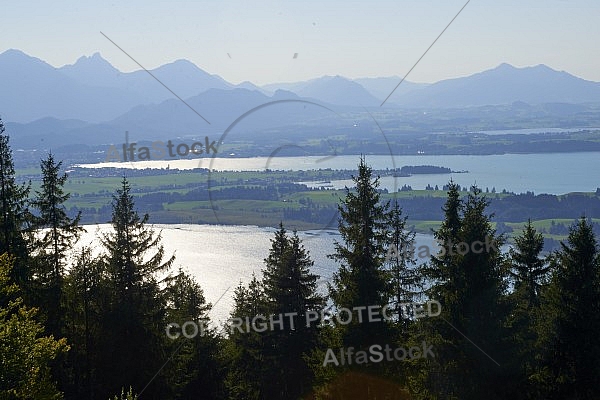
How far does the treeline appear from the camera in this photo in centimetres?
1451

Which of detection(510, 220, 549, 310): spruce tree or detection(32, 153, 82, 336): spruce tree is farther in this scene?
detection(510, 220, 549, 310): spruce tree

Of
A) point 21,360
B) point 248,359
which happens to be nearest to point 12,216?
point 21,360

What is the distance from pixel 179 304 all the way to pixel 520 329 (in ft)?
43.9

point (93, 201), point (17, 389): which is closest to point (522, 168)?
point (93, 201)

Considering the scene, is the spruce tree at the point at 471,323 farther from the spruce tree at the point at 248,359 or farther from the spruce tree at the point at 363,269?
the spruce tree at the point at 248,359

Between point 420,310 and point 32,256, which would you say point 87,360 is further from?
point 420,310

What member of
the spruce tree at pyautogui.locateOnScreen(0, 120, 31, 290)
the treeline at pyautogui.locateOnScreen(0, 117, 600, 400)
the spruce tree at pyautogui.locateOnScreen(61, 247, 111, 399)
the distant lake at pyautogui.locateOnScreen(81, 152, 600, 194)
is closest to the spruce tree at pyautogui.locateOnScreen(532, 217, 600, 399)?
the treeline at pyautogui.locateOnScreen(0, 117, 600, 400)

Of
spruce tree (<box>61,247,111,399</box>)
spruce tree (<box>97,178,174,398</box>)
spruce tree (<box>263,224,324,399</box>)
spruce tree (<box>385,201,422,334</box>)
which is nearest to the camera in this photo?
spruce tree (<box>97,178,174,398</box>)

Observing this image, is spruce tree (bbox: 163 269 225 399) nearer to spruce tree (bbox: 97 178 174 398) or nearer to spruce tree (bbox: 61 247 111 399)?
spruce tree (bbox: 97 178 174 398)

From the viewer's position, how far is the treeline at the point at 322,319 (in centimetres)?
1451

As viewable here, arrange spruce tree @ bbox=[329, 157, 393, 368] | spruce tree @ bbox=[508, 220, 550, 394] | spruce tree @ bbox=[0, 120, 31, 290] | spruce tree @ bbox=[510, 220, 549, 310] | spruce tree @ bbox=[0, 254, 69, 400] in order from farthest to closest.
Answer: spruce tree @ bbox=[510, 220, 549, 310]
spruce tree @ bbox=[0, 120, 31, 290]
spruce tree @ bbox=[329, 157, 393, 368]
spruce tree @ bbox=[508, 220, 550, 394]
spruce tree @ bbox=[0, 254, 69, 400]

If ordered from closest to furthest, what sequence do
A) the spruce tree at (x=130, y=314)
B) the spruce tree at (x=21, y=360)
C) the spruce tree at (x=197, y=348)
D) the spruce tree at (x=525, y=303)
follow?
1. the spruce tree at (x=21, y=360)
2. the spruce tree at (x=525, y=303)
3. the spruce tree at (x=130, y=314)
4. the spruce tree at (x=197, y=348)

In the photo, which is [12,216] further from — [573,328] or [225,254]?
[225,254]

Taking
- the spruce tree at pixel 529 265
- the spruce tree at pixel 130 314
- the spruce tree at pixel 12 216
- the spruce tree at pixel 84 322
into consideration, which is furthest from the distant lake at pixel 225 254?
the spruce tree at pixel 12 216
